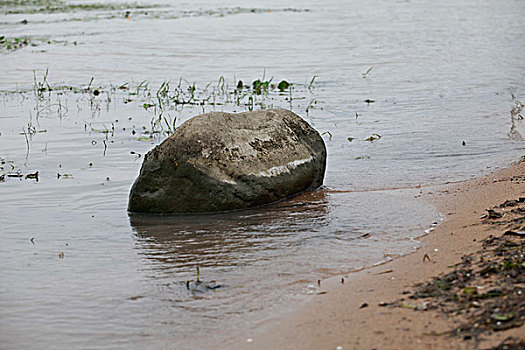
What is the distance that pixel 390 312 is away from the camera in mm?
4137

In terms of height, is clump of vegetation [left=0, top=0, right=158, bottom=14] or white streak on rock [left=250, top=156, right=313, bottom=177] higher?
clump of vegetation [left=0, top=0, right=158, bottom=14]

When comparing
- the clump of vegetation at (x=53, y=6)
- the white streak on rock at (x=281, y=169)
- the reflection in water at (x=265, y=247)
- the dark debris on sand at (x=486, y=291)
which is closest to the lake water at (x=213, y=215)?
the reflection in water at (x=265, y=247)

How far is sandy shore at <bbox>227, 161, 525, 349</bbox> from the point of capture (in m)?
3.74

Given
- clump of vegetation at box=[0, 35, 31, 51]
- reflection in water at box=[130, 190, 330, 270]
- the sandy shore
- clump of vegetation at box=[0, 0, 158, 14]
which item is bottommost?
reflection in water at box=[130, 190, 330, 270]

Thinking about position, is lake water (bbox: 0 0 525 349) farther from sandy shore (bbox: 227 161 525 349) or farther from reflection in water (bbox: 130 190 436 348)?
sandy shore (bbox: 227 161 525 349)

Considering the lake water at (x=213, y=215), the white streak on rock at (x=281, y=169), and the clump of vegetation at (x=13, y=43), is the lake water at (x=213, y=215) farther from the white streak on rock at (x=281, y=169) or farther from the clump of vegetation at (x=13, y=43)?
the white streak on rock at (x=281, y=169)

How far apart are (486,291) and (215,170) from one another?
3.58m

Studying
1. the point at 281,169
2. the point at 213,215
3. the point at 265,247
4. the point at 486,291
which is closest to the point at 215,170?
the point at 213,215

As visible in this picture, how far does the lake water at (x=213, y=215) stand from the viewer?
4852 mm

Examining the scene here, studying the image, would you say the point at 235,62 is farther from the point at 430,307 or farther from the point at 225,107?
the point at 430,307

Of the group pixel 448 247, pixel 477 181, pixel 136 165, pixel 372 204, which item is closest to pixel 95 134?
pixel 136 165

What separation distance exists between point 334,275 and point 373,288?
0.53m

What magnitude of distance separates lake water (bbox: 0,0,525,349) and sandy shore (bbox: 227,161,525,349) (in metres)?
0.21

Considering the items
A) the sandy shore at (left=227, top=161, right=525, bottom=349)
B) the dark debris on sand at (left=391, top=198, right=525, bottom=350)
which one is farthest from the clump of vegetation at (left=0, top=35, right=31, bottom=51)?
the dark debris on sand at (left=391, top=198, right=525, bottom=350)
